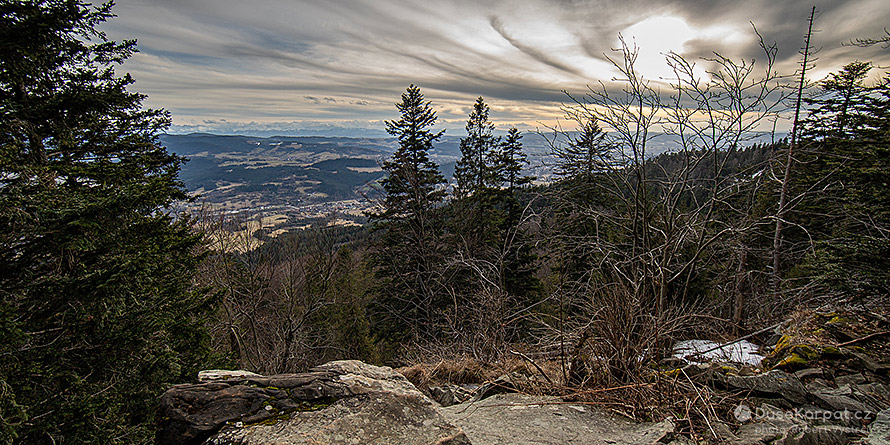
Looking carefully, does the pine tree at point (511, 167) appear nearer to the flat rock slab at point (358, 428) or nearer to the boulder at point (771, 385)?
the boulder at point (771, 385)

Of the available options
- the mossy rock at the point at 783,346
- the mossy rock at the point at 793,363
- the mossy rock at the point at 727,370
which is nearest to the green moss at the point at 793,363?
the mossy rock at the point at 793,363

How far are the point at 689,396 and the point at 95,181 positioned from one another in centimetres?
1020

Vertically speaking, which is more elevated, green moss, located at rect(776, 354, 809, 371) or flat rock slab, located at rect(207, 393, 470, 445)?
flat rock slab, located at rect(207, 393, 470, 445)

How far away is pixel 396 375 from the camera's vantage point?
159 inches

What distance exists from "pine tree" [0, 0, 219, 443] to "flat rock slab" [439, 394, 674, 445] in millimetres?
5556

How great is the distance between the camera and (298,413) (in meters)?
2.78

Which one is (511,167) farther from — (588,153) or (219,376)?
(219,376)

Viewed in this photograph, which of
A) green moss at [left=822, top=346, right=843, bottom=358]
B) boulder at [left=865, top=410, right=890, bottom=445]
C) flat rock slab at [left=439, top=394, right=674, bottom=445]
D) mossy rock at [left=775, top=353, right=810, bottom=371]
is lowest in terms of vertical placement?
flat rock slab at [left=439, top=394, right=674, bottom=445]

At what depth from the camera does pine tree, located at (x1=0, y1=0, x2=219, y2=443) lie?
5055mm

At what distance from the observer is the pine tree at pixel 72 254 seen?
16.6 ft

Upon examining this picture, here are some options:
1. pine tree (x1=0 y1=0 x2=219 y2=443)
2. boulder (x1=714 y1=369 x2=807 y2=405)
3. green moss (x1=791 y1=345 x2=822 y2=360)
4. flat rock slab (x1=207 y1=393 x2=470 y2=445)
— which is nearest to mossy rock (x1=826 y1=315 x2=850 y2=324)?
green moss (x1=791 y1=345 x2=822 y2=360)

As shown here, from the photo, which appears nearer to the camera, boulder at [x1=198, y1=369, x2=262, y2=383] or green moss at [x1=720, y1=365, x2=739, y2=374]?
boulder at [x1=198, y1=369, x2=262, y2=383]

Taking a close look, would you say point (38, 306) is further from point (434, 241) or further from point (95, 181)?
point (434, 241)

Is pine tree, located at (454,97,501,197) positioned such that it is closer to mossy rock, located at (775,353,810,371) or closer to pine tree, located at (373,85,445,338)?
Answer: pine tree, located at (373,85,445,338)
